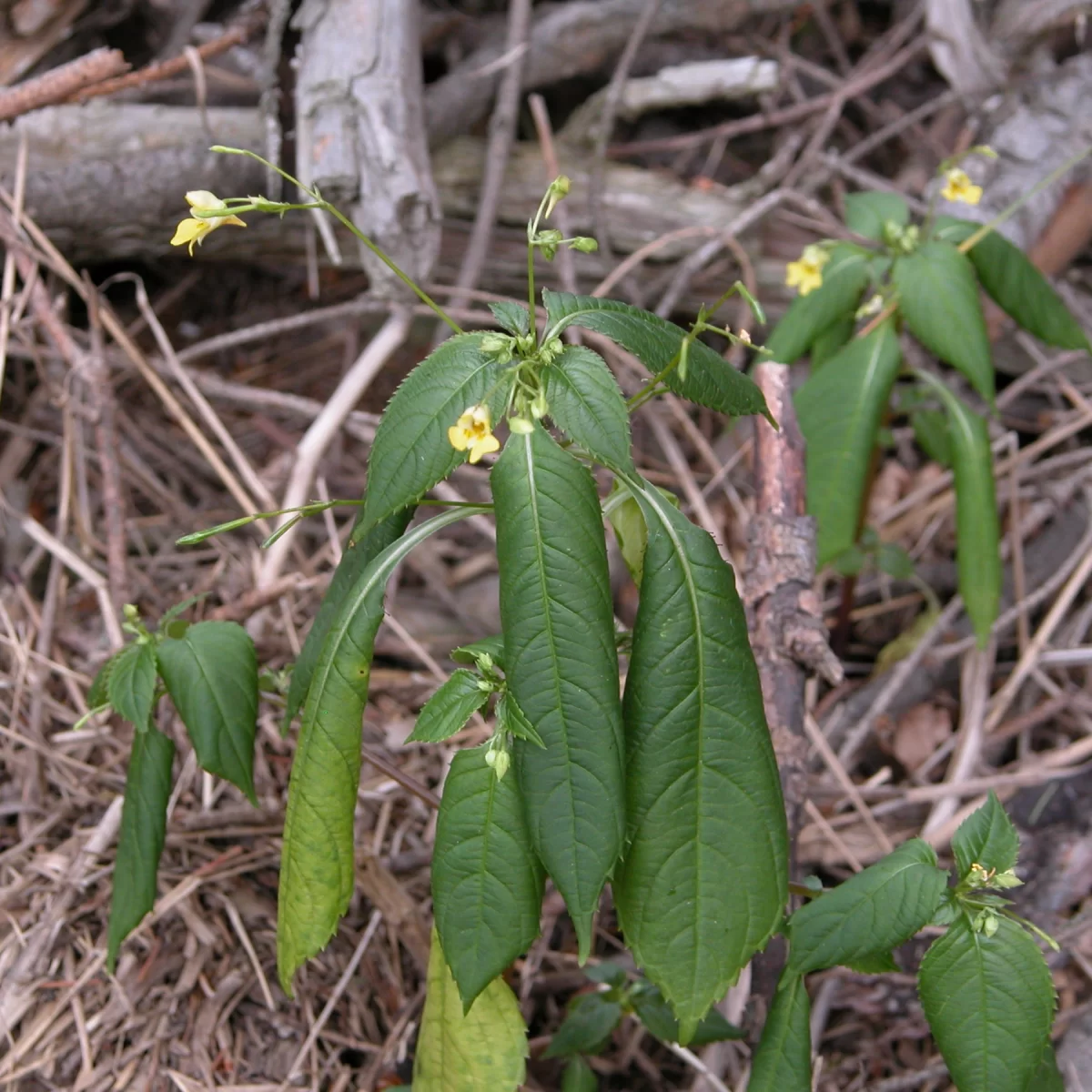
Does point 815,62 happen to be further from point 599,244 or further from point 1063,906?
point 1063,906

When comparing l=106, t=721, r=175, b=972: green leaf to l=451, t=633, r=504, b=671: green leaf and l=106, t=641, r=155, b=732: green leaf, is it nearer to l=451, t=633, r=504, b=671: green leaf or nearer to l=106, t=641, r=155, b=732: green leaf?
l=106, t=641, r=155, b=732: green leaf

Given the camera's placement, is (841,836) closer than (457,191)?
Yes

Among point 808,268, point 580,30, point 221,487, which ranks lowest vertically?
point 221,487

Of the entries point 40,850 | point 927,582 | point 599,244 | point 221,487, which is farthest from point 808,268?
point 40,850

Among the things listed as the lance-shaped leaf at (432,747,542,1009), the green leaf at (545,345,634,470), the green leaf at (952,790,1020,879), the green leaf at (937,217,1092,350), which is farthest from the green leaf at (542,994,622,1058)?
the green leaf at (937,217,1092,350)

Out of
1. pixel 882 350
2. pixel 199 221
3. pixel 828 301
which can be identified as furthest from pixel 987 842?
pixel 199 221

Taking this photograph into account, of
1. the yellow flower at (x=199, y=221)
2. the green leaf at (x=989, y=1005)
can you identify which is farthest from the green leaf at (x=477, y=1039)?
the yellow flower at (x=199, y=221)

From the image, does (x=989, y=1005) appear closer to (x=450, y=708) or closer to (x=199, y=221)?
(x=450, y=708)
